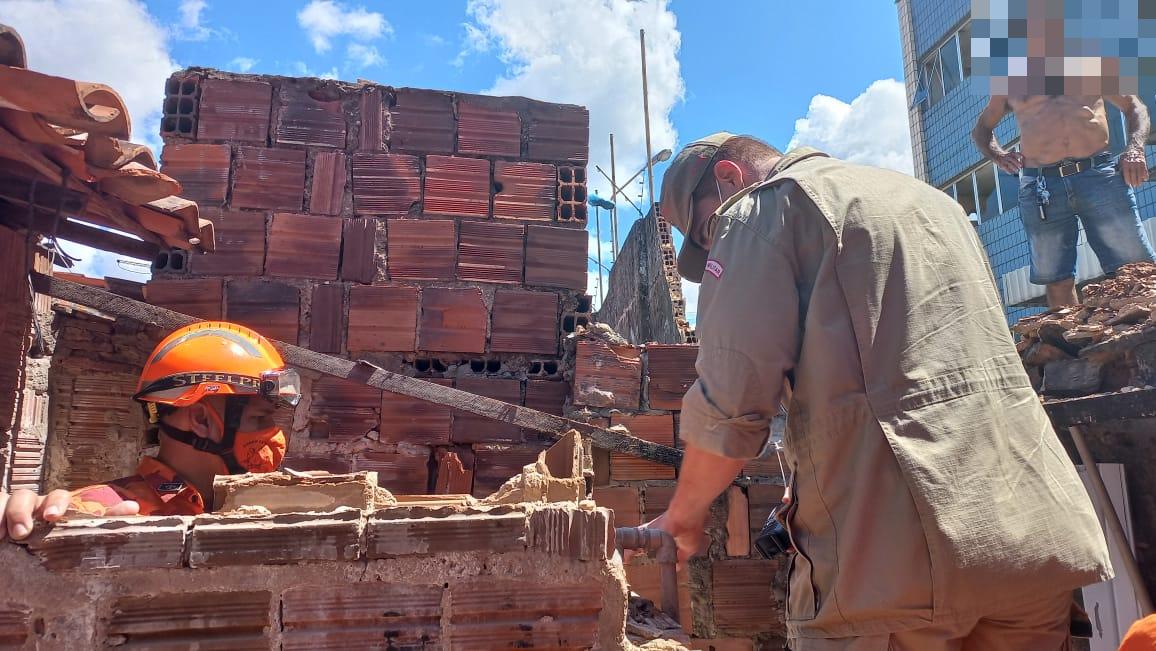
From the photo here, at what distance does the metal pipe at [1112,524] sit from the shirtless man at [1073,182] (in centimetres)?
138

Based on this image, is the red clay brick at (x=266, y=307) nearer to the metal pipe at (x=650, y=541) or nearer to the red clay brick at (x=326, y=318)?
the red clay brick at (x=326, y=318)

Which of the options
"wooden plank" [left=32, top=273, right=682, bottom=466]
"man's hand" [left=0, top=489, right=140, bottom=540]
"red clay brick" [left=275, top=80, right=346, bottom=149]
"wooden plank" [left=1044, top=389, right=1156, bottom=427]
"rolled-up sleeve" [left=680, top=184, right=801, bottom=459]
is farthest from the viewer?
"red clay brick" [left=275, top=80, right=346, bottom=149]

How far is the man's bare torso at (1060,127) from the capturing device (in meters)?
3.84

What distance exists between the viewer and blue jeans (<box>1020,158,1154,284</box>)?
12.5 feet

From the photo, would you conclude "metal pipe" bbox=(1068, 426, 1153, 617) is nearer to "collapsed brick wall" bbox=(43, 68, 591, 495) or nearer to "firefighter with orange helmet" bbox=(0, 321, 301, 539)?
"collapsed brick wall" bbox=(43, 68, 591, 495)

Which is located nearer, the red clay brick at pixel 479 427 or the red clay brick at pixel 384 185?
the red clay brick at pixel 479 427

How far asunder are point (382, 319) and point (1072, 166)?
12.7ft

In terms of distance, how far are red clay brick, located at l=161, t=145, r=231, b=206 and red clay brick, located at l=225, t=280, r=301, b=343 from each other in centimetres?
53

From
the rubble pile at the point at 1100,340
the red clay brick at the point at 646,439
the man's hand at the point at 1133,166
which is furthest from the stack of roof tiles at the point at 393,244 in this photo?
the man's hand at the point at 1133,166

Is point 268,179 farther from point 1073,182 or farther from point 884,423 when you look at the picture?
point 1073,182

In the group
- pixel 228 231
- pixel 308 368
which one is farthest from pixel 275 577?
pixel 228 231

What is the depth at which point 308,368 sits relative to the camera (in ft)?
12.0

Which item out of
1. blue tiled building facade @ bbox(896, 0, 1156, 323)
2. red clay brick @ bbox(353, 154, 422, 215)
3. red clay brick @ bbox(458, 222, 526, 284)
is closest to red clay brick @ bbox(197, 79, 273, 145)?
red clay brick @ bbox(353, 154, 422, 215)

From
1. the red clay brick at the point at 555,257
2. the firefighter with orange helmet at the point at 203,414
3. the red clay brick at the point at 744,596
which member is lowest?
the red clay brick at the point at 744,596
